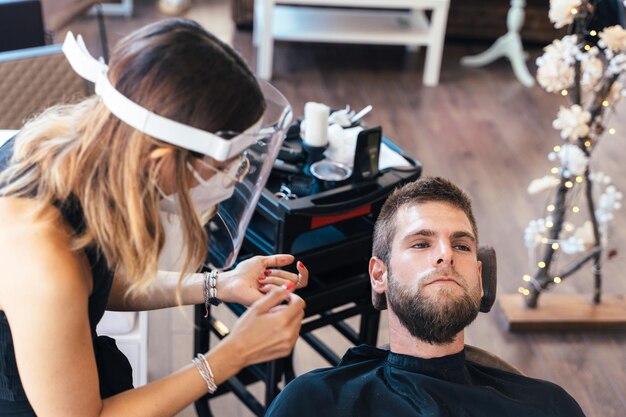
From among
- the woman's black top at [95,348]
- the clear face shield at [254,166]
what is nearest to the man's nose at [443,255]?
the clear face shield at [254,166]

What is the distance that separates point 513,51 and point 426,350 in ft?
9.68

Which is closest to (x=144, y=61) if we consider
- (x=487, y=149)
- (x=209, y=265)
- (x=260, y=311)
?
(x=260, y=311)

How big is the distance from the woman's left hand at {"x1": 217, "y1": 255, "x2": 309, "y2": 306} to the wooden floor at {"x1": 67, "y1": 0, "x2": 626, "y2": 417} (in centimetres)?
78

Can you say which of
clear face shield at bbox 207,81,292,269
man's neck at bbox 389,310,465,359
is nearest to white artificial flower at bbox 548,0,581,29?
man's neck at bbox 389,310,465,359

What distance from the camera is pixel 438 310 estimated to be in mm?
1534

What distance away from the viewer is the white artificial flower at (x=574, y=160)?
231 centimetres

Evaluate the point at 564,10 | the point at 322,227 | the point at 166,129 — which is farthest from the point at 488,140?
the point at 166,129

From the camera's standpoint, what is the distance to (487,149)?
357cm

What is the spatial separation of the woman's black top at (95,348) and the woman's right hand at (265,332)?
0.21m

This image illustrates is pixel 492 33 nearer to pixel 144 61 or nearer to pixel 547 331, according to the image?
pixel 547 331

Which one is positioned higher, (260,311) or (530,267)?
(260,311)

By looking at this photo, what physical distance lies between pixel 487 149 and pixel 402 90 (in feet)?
2.13

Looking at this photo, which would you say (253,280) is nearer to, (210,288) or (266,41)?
(210,288)

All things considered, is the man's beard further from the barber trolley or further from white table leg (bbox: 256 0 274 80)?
white table leg (bbox: 256 0 274 80)
